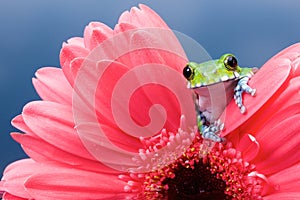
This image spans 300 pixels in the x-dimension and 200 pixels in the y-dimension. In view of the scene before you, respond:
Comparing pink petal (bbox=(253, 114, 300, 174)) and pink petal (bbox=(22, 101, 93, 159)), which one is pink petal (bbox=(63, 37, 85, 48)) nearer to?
pink petal (bbox=(22, 101, 93, 159))

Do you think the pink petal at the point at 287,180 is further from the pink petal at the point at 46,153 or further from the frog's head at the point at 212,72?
the pink petal at the point at 46,153

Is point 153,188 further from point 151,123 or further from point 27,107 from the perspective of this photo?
point 27,107

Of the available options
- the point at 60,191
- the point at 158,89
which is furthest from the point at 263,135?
the point at 60,191

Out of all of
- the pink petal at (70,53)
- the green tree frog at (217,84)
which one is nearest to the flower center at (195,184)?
the green tree frog at (217,84)

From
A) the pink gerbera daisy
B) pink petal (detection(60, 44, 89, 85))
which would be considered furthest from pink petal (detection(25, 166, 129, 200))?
pink petal (detection(60, 44, 89, 85))

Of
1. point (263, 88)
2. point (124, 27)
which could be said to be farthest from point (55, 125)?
point (263, 88)
